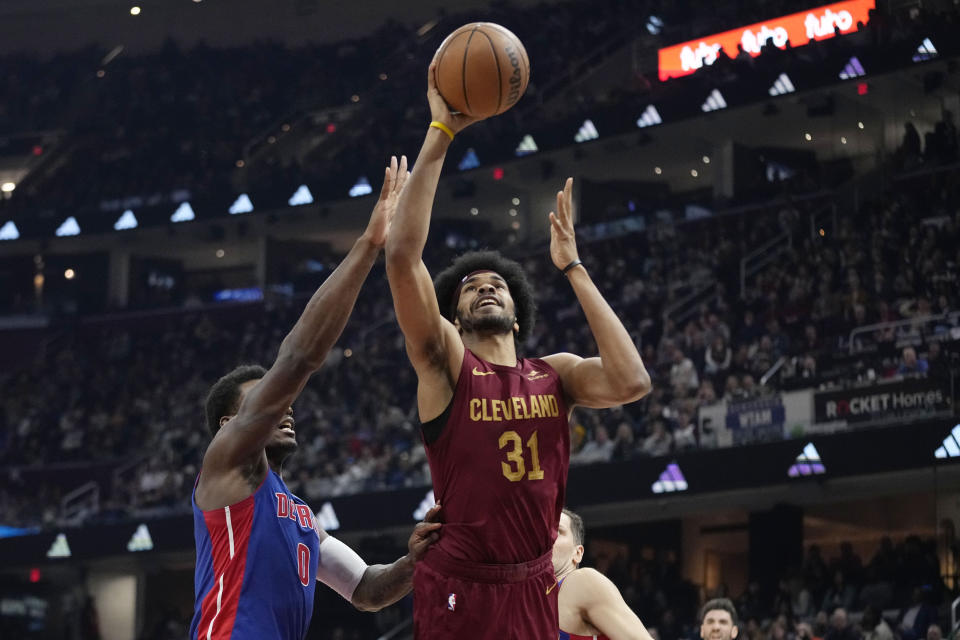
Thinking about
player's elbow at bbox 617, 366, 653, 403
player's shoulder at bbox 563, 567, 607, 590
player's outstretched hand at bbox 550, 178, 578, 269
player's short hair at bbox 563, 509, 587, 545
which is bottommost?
player's shoulder at bbox 563, 567, 607, 590

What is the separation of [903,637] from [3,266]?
2754 centimetres

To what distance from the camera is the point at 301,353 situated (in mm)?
4449

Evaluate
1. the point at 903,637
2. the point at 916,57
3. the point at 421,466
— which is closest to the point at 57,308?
the point at 421,466

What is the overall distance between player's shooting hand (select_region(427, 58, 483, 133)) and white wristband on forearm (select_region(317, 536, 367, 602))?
180cm

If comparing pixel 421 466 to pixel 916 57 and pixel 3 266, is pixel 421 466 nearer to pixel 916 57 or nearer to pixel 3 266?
pixel 916 57

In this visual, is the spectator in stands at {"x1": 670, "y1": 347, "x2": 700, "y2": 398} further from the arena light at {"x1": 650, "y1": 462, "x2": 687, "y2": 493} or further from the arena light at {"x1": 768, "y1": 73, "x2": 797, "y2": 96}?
the arena light at {"x1": 768, "y1": 73, "x2": 797, "y2": 96}

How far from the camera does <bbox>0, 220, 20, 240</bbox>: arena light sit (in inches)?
1266

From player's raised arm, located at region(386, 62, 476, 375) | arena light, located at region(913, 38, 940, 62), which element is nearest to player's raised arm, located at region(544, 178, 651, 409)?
player's raised arm, located at region(386, 62, 476, 375)

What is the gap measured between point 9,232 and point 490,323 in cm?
3002

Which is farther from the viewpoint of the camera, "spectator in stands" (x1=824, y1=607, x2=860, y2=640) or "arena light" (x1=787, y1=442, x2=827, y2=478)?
"arena light" (x1=787, y1=442, x2=827, y2=478)

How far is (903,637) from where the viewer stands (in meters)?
14.8

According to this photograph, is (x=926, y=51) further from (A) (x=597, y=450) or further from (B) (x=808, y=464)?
(A) (x=597, y=450)

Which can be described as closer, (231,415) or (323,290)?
(323,290)

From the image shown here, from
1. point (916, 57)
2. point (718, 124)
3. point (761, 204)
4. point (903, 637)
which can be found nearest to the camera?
point (903, 637)
